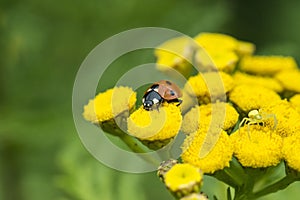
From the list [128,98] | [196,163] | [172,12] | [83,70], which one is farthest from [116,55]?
[196,163]

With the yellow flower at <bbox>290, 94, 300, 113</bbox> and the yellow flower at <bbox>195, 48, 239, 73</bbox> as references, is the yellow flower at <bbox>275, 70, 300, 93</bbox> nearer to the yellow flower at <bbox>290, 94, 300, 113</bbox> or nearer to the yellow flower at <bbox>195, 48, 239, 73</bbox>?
the yellow flower at <bbox>290, 94, 300, 113</bbox>

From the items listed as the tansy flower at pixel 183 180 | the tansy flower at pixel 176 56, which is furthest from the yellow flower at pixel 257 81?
the tansy flower at pixel 183 180

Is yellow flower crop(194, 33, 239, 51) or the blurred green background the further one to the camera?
the blurred green background

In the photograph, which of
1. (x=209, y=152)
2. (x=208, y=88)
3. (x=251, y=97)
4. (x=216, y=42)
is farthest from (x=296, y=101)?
(x=216, y=42)

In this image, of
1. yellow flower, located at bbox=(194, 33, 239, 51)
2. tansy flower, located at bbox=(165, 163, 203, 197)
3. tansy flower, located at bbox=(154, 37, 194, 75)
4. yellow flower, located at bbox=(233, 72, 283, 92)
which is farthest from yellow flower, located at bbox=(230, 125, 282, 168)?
yellow flower, located at bbox=(194, 33, 239, 51)

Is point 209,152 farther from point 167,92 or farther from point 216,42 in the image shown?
point 216,42

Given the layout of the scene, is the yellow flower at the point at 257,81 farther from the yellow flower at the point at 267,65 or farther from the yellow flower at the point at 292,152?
the yellow flower at the point at 292,152
